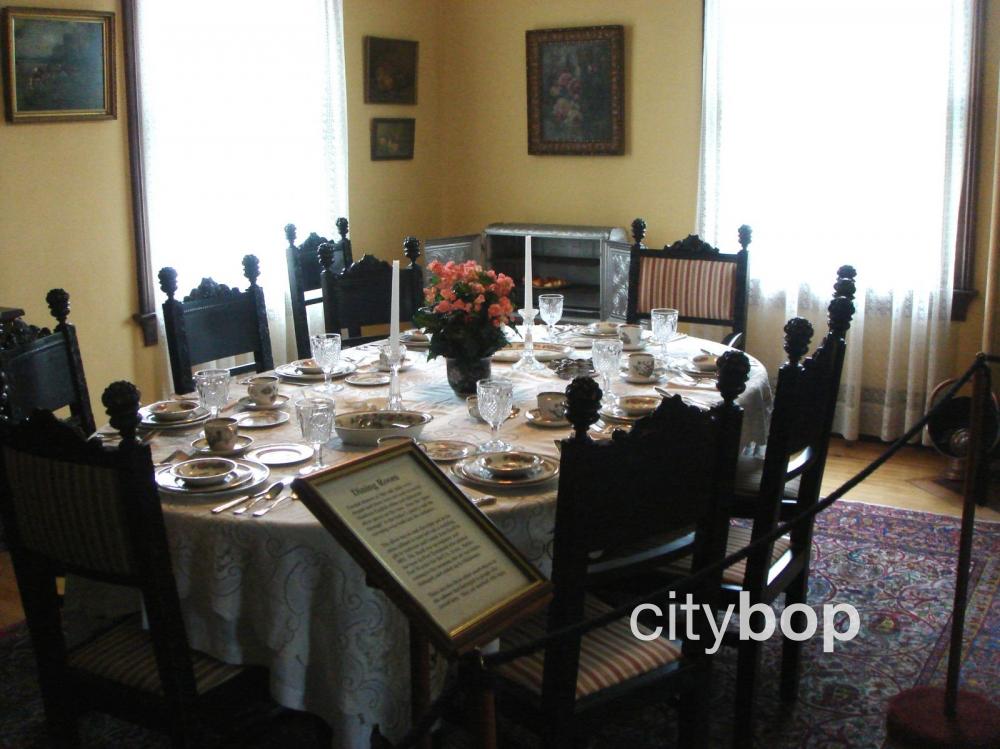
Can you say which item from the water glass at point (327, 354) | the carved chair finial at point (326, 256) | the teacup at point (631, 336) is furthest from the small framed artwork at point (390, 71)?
the water glass at point (327, 354)

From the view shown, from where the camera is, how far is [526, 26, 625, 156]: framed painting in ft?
18.0

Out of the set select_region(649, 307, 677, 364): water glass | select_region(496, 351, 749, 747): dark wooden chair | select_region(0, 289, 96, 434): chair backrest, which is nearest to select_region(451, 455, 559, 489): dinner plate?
select_region(496, 351, 749, 747): dark wooden chair

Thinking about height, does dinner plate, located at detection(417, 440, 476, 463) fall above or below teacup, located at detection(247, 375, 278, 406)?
below

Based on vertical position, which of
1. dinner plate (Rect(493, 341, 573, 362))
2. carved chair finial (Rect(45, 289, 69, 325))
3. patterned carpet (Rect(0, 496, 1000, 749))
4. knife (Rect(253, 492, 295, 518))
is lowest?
patterned carpet (Rect(0, 496, 1000, 749))

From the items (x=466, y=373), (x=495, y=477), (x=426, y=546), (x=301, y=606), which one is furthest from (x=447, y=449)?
(x=426, y=546)

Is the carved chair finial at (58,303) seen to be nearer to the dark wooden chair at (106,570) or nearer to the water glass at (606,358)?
the dark wooden chair at (106,570)

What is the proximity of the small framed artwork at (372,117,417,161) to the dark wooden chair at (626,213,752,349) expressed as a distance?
1.88 m

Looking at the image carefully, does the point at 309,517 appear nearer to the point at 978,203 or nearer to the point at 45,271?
the point at 45,271

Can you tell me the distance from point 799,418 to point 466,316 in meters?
0.93

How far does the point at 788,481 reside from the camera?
2.61 m

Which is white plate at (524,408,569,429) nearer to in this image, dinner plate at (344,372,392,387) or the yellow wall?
dinner plate at (344,372,392,387)

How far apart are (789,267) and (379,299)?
2073mm

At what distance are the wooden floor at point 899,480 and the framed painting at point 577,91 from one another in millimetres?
1879

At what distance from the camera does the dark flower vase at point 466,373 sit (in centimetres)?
295
